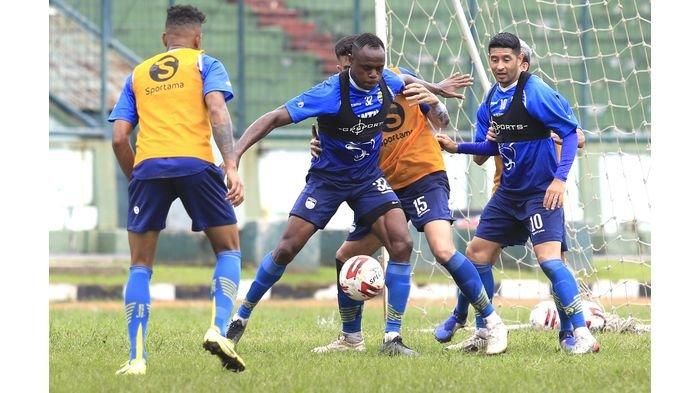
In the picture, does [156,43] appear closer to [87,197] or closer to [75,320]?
[87,197]

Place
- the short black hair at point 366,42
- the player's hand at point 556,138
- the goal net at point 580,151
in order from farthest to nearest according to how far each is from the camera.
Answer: the goal net at point 580,151
the player's hand at point 556,138
the short black hair at point 366,42

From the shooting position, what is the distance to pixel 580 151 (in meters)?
14.4

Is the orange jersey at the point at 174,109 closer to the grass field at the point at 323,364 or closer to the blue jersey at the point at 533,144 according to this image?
the grass field at the point at 323,364

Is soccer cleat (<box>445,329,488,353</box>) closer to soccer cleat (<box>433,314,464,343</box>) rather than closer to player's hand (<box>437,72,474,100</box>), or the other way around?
soccer cleat (<box>433,314,464,343</box>)

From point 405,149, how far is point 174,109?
7.37ft

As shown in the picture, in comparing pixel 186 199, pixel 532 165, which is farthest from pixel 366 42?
pixel 186 199

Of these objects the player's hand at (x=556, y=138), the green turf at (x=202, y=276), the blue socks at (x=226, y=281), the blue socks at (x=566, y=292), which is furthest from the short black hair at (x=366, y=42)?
the green turf at (x=202, y=276)

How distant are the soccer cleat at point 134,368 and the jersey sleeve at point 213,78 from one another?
1557 mm

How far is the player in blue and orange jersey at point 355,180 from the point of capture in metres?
8.59

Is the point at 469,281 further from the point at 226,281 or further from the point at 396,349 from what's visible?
the point at 226,281

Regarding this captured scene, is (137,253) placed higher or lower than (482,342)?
higher

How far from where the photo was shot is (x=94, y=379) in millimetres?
7012
